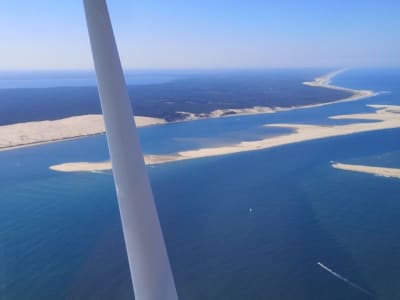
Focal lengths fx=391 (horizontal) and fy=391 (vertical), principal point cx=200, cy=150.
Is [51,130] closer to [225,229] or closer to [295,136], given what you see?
[295,136]

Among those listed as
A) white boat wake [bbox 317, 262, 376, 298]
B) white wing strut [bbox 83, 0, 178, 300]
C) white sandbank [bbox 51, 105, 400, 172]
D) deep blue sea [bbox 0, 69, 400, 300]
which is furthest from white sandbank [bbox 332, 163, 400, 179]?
white wing strut [bbox 83, 0, 178, 300]

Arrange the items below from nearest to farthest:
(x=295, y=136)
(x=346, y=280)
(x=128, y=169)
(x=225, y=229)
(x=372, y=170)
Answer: (x=128, y=169), (x=346, y=280), (x=225, y=229), (x=372, y=170), (x=295, y=136)

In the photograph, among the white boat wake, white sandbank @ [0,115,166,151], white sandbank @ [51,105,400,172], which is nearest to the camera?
the white boat wake

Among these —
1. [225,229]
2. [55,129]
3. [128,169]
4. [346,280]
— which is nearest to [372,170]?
[225,229]

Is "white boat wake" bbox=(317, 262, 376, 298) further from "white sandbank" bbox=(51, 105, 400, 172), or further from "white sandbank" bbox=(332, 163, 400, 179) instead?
"white sandbank" bbox=(51, 105, 400, 172)

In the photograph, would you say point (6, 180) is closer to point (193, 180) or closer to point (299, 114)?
point (193, 180)

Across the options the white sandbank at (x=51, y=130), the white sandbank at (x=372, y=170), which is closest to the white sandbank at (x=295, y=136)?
the white sandbank at (x=372, y=170)
